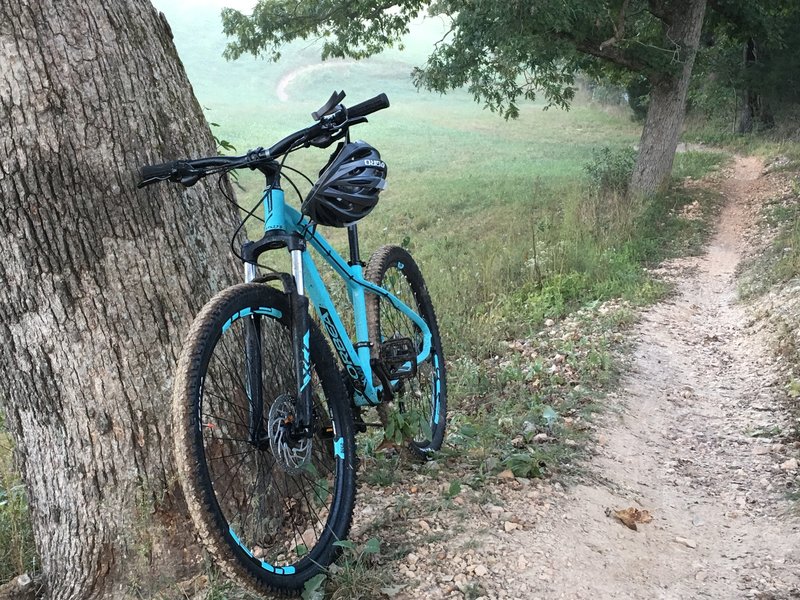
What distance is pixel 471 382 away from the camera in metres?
5.55

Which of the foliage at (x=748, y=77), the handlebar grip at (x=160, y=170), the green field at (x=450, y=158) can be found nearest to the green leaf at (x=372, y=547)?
the handlebar grip at (x=160, y=170)

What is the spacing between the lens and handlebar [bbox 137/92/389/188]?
96.7 inches

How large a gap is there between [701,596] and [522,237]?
8.32 metres

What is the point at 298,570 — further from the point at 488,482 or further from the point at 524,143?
the point at 524,143

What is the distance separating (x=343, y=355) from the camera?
321cm

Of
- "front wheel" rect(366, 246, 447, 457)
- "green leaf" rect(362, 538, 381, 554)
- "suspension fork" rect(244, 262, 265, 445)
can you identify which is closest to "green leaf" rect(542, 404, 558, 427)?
"front wheel" rect(366, 246, 447, 457)

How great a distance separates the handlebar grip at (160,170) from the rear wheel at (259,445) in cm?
52

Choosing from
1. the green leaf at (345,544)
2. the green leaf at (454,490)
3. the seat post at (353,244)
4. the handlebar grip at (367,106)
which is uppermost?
the handlebar grip at (367,106)

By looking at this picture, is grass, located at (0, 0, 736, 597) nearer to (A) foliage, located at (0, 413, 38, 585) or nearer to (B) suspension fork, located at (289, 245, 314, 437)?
(A) foliage, located at (0, 413, 38, 585)

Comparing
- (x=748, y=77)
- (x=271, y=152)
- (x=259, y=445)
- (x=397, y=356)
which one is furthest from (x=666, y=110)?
(x=259, y=445)

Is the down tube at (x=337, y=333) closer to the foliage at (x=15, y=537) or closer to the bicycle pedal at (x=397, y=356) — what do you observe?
the bicycle pedal at (x=397, y=356)

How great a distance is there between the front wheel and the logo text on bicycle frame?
0.25m

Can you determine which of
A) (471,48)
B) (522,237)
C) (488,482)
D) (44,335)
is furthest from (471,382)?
(471,48)

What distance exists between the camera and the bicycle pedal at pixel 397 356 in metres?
3.53
